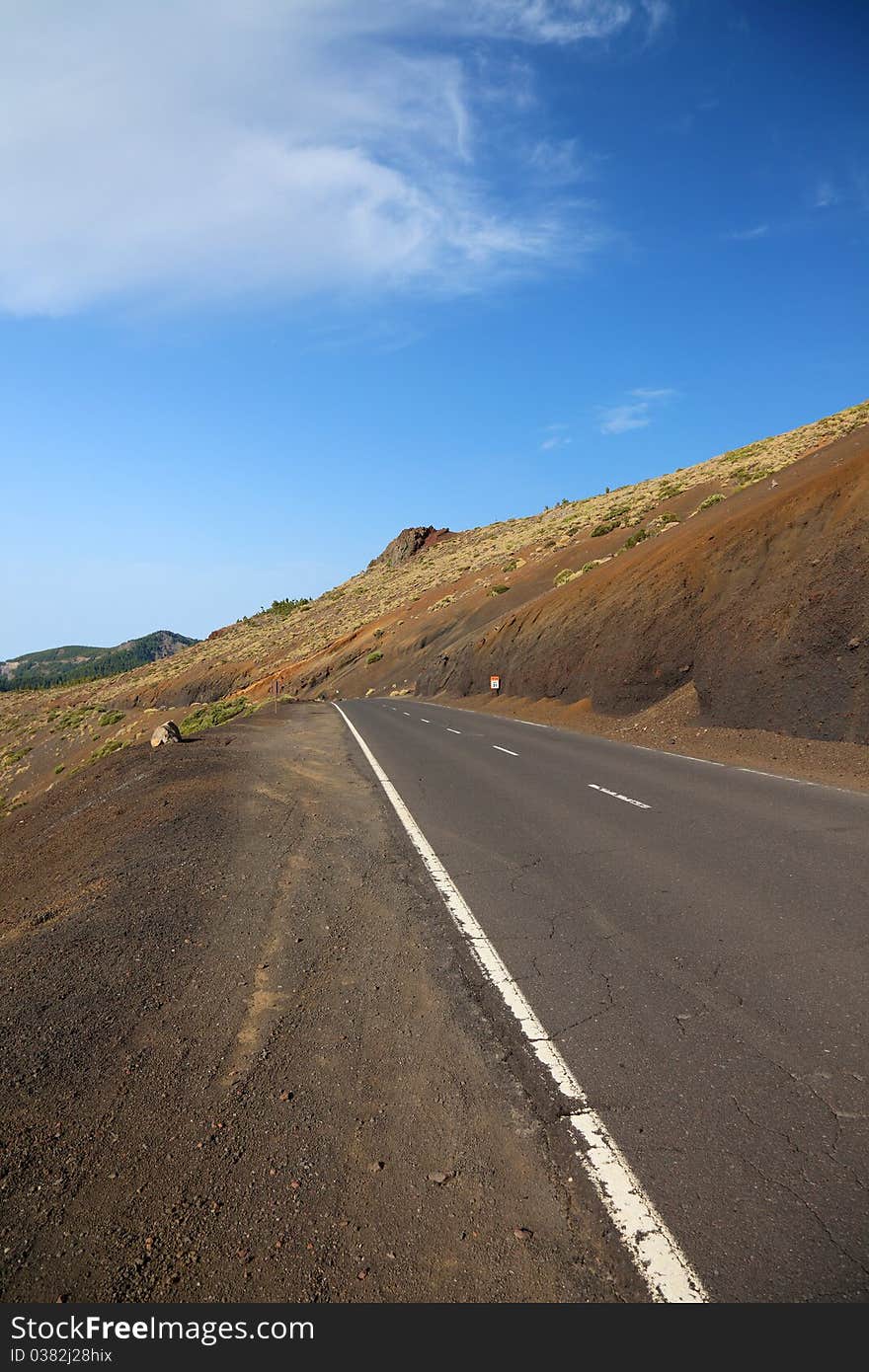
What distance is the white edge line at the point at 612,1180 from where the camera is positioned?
8.65 feet

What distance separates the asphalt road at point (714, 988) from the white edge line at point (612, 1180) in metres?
0.06

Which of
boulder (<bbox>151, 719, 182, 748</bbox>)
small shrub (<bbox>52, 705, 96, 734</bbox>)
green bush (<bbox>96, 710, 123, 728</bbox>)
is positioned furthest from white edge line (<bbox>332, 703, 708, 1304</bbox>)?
small shrub (<bbox>52, 705, 96, 734</bbox>)

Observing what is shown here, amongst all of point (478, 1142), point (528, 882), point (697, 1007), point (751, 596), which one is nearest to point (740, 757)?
point (751, 596)

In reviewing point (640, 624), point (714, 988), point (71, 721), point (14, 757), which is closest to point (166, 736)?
point (640, 624)

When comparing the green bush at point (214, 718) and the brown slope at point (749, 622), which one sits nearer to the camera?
the brown slope at point (749, 622)

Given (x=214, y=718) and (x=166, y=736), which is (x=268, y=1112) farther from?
(x=214, y=718)

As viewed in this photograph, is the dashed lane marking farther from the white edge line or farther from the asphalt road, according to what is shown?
the white edge line

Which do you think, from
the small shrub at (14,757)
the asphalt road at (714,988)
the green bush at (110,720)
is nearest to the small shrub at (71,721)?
the small shrub at (14,757)

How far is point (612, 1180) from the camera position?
3.14m

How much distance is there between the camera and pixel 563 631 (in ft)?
107

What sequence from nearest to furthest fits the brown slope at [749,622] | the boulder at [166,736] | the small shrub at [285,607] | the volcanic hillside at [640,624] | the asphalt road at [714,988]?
1. the asphalt road at [714,988]
2. the brown slope at [749,622]
3. the volcanic hillside at [640,624]
4. the boulder at [166,736]
5. the small shrub at [285,607]

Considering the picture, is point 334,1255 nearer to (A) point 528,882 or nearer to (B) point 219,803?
(A) point 528,882

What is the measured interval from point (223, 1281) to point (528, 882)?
16.5ft

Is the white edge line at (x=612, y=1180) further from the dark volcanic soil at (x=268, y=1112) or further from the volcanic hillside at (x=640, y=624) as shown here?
the volcanic hillside at (x=640, y=624)
